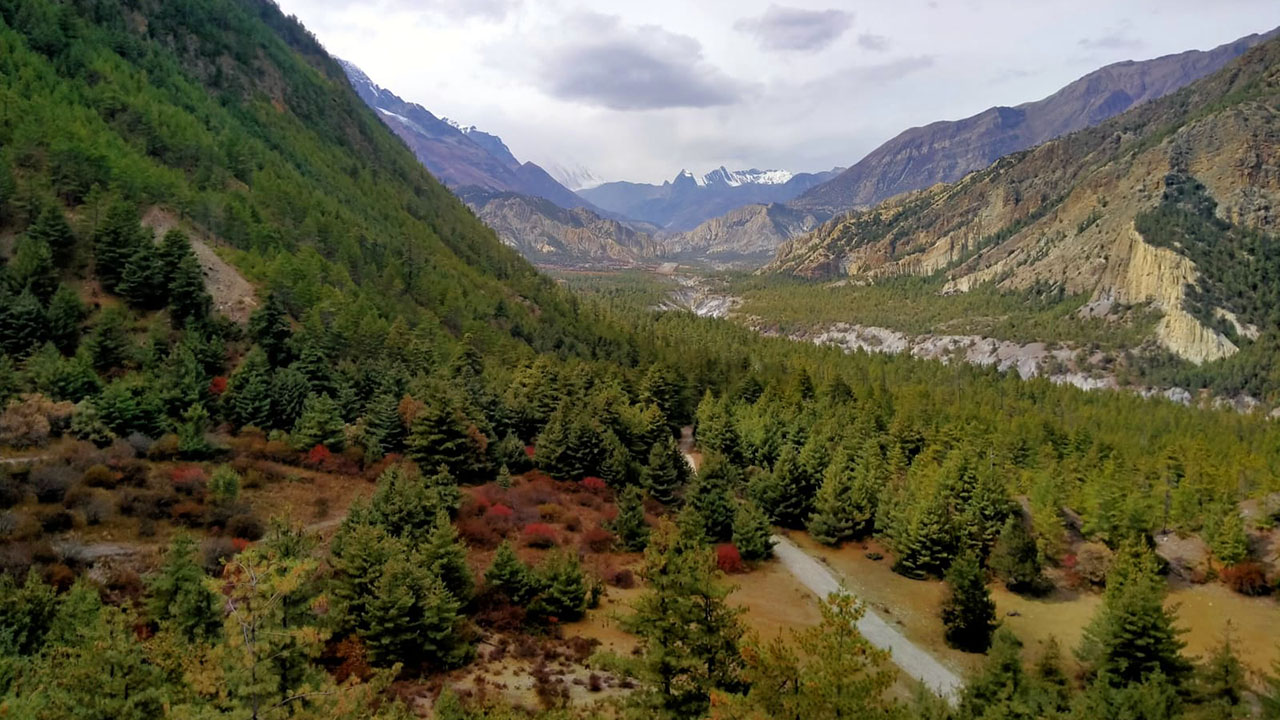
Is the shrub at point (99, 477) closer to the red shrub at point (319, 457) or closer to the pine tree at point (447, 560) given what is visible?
the red shrub at point (319, 457)

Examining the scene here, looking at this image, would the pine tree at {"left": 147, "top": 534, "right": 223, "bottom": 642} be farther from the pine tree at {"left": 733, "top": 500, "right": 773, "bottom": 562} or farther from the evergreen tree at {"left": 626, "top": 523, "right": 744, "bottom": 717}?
the pine tree at {"left": 733, "top": 500, "right": 773, "bottom": 562}

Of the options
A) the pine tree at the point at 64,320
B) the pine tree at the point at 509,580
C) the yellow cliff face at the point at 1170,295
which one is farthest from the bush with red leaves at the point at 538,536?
the yellow cliff face at the point at 1170,295

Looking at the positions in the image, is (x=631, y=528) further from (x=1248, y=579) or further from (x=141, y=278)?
(x=141, y=278)

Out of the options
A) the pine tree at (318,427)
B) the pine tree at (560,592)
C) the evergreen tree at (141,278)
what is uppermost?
the evergreen tree at (141,278)

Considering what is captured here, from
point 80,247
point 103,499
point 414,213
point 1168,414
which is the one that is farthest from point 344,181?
point 1168,414

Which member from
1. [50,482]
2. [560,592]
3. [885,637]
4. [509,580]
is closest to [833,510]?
[885,637]

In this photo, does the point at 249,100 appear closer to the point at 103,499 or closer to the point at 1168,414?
the point at 103,499
